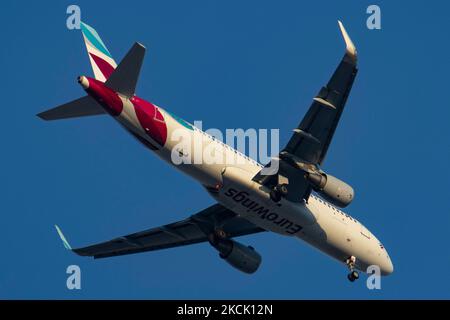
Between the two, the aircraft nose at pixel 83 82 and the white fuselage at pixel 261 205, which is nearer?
the aircraft nose at pixel 83 82

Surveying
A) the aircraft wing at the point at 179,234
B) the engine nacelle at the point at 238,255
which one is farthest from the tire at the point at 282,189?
the engine nacelle at the point at 238,255

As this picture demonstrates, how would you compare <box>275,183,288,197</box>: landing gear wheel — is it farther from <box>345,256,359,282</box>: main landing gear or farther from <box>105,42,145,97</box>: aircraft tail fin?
<box>105,42,145,97</box>: aircraft tail fin

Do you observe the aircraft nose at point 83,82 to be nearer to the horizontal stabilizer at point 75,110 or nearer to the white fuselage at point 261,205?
the horizontal stabilizer at point 75,110

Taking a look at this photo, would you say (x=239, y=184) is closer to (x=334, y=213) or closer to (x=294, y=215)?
(x=294, y=215)

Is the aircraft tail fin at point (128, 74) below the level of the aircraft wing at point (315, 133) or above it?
above

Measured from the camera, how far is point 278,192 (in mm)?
Result: 43531

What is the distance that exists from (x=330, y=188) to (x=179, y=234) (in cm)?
1154

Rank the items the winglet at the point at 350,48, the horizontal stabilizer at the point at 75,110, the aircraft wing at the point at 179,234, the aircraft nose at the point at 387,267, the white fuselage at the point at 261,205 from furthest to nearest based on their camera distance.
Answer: the aircraft nose at the point at 387,267, the aircraft wing at the point at 179,234, the white fuselage at the point at 261,205, the horizontal stabilizer at the point at 75,110, the winglet at the point at 350,48

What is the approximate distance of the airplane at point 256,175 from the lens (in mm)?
40906

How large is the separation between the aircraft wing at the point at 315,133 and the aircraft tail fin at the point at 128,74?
7.42 m

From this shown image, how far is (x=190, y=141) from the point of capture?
42781mm

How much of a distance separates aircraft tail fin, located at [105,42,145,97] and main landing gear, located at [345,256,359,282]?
15129 mm

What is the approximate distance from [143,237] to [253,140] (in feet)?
33.3

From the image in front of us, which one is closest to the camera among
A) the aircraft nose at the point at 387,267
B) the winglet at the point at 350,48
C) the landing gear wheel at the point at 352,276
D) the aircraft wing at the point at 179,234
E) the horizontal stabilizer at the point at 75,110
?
the winglet at the point at 350,48
